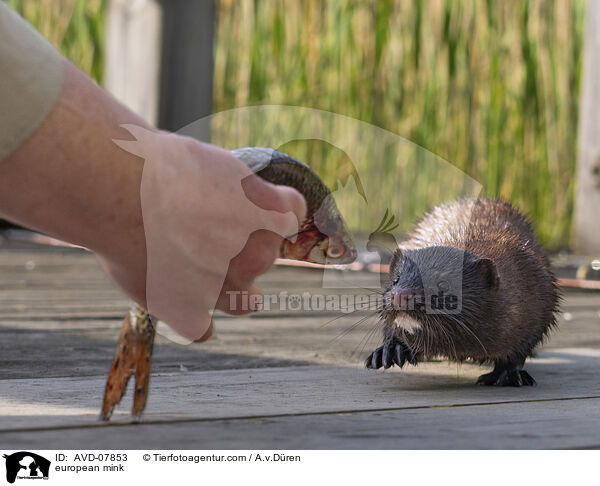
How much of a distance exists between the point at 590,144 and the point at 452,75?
0.92m

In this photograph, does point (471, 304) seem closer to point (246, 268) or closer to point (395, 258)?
point (395, 258)

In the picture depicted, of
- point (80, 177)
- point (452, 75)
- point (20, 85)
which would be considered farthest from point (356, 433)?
point (452, 75)

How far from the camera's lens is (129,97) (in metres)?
3.84

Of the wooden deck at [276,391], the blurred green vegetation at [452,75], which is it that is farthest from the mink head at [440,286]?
the blurred green vegetation at [452,75]

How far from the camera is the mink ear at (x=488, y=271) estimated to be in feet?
6.64

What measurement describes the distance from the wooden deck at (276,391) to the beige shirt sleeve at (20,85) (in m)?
0.37

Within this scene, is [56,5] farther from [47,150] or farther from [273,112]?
[47,150]

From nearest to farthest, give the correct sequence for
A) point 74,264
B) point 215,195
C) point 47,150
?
point 47,150
point 215,195
point 74,264

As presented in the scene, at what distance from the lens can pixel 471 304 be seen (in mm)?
2047

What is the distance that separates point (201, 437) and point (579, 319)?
2.00 meters

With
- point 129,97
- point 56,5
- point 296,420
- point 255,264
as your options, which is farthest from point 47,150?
point 56,5

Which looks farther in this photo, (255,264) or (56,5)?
(56,5)

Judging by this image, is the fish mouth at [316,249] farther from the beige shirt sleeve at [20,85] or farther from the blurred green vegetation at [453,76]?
the blurred green vegetation at [453,76]

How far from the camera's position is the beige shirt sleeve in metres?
1.01
